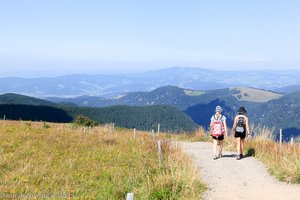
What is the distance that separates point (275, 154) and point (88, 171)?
7.49m

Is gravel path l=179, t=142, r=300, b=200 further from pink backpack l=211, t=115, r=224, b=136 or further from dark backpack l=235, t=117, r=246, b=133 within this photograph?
dark backpack l=235, t=117, r=246, b=133

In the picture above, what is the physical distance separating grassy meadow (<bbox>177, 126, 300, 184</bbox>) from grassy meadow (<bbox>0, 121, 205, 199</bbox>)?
9.72ft

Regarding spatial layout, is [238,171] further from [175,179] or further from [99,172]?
[99,172]

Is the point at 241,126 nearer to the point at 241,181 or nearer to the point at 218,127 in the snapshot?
the point at 218,127

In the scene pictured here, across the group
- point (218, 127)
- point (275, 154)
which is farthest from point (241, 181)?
point (218, 127)

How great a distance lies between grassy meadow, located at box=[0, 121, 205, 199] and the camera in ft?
30.6

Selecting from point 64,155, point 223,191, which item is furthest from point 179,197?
point 64,155

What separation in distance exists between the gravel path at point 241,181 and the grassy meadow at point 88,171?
69 cm

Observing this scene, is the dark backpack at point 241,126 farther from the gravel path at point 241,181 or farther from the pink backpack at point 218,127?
the gravel path at point 241,181

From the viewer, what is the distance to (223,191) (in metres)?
10.3

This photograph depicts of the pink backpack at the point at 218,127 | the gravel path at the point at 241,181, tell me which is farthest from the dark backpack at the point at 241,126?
the gravel path at the point at 241,181

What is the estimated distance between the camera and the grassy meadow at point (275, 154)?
447 inches

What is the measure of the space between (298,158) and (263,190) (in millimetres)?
2835

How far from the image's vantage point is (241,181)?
11.4m
